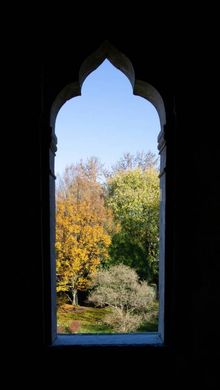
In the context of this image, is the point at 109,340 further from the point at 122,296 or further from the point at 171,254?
the point at 122,296

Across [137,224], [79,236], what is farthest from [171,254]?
[137,224]

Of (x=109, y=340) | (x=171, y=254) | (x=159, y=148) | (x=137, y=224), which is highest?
(x=159, y=148)

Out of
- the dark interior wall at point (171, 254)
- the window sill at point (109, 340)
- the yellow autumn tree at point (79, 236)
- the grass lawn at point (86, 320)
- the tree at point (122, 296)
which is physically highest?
the dark interior wall at point (171, 254)

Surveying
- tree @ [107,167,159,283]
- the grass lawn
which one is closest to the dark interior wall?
the grass lawn

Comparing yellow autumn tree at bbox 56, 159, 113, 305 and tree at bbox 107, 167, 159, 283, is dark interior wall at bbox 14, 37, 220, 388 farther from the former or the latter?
tree at bbox 107, 167, 159, 283

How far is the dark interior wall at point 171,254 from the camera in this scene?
1581 millimetres

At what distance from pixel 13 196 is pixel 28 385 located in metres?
1.03

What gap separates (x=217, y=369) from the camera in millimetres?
1573

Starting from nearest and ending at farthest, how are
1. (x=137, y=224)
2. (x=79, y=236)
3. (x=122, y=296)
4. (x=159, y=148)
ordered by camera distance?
(x=159, y=148) → (x=122, y=296) → (x=79, y=236) → (x=137, y=224)

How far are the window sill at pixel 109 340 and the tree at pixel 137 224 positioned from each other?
12.4m

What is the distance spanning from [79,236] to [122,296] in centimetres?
326

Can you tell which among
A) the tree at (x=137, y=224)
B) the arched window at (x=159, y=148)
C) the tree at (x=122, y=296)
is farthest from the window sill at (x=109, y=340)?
the tree at (x=137, y=224)

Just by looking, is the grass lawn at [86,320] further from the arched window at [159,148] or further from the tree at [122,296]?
the arched window at [159,148]

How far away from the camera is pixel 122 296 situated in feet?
40.7
